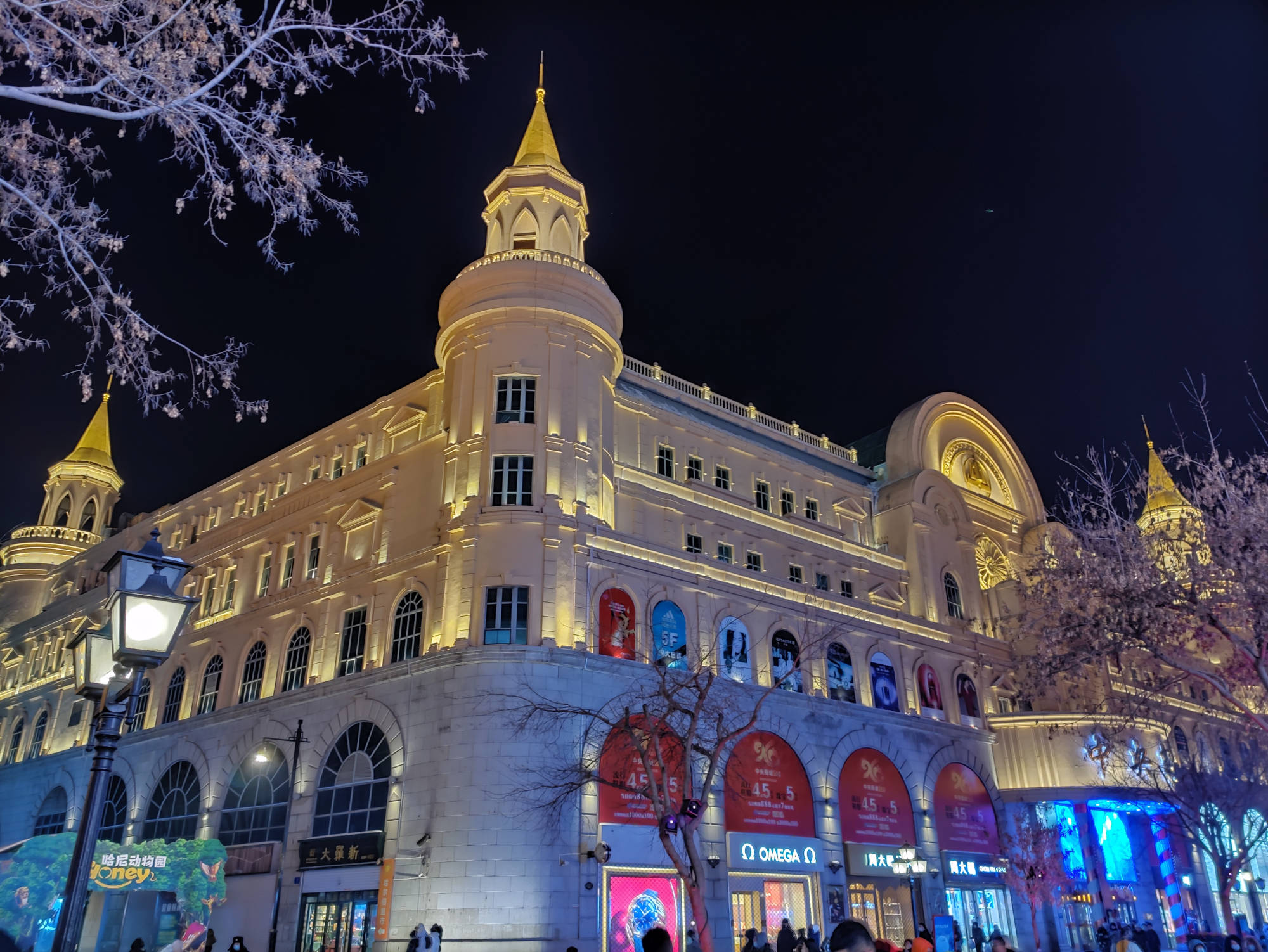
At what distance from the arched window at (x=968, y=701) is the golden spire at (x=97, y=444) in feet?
190

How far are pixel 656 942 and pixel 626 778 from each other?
24.0 metres

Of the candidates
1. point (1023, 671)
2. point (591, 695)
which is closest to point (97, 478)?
point (591, 695)

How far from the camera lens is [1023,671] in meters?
43.6

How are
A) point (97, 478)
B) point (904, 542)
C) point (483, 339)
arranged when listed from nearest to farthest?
1. point (483, 339)
2. point (904, 542)
3. point (97, 478)

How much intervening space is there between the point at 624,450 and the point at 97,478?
4610cm

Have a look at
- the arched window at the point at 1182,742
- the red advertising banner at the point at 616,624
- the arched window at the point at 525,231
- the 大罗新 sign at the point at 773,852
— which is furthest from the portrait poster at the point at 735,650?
the arched window at the point at 1182,742

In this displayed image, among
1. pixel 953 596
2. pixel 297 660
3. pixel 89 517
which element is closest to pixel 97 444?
pixel 89 517

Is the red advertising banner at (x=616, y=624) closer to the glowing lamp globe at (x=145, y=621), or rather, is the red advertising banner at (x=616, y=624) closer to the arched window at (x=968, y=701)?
the arched window at (x=968, y=701)

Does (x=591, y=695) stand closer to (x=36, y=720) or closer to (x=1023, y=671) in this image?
(x=1023, y=671)

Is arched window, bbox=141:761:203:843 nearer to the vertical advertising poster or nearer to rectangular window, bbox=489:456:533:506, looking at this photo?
rectangular window, bbox=489:456:533:506

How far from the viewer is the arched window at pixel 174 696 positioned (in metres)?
42.4

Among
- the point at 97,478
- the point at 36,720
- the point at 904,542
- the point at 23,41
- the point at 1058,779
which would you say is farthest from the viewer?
the point at 97,478

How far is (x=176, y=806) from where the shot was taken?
38.7 metres

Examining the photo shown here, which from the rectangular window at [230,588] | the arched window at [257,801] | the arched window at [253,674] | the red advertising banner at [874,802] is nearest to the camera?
the arched window at [257,801]
